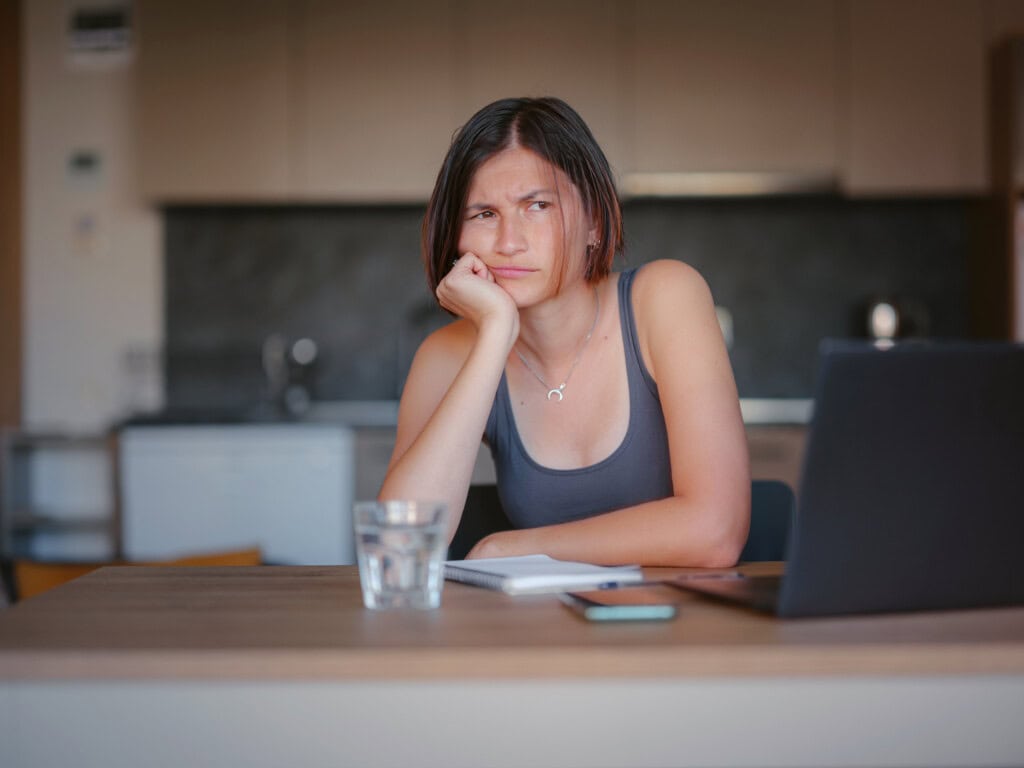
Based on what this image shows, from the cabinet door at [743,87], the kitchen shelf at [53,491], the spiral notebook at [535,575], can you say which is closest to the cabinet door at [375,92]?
the cabinet door at [743,87]

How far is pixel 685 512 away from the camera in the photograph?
1.38 meters

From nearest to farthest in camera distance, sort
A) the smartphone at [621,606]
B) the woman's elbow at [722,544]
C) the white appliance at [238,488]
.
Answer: the smartphone at [621,606]
the woman's elbow at [722,544]
the white appliance at [238,488]

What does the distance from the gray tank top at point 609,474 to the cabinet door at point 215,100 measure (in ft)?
9.44

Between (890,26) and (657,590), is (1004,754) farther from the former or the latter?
(890,26)

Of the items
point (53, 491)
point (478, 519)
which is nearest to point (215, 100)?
point (53, 491)

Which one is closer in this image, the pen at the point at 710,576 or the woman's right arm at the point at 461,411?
the pen at the point at 710,576

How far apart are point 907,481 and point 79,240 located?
14.5 feet

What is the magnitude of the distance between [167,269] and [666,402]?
3569mm

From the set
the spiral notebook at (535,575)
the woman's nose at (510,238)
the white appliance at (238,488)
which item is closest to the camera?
the spiral notebook at (535,575)

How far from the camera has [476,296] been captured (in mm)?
1548

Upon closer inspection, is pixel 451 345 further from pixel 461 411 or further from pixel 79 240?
pixel 79 240

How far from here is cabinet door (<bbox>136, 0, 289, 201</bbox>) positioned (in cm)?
435

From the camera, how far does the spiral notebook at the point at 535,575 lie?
1.05m

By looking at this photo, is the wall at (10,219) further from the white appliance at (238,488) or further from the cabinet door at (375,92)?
the cabinet door at (375,92)
